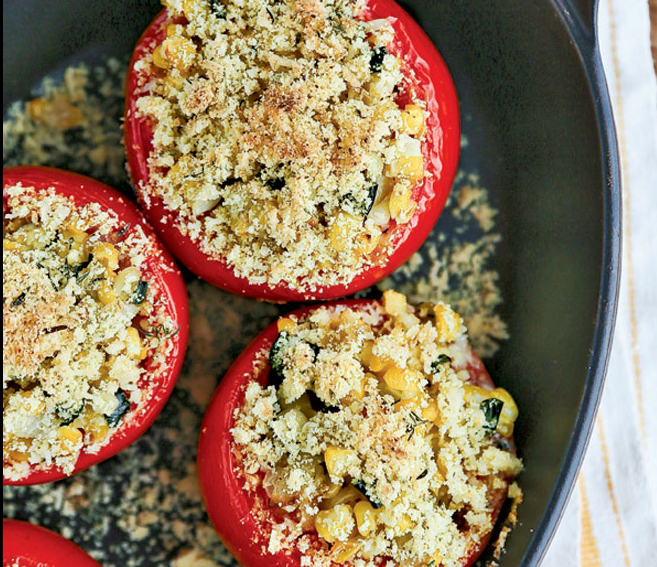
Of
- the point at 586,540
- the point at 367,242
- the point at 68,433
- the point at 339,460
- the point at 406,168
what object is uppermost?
the point at 406,168

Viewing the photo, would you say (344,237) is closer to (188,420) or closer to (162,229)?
(162,229)

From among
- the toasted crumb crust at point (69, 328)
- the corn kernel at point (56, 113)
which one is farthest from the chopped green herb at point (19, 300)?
the corn kernel at point (56, 113)

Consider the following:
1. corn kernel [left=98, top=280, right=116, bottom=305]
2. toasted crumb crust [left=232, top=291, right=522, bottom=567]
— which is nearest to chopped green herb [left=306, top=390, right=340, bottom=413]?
toasted crumb crust [left=232, top=291, right=522, bottom=567]

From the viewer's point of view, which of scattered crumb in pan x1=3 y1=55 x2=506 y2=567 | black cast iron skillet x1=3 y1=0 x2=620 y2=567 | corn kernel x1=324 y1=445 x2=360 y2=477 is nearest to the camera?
corn kernel x1=324 y1=445 x2=360 y2=477

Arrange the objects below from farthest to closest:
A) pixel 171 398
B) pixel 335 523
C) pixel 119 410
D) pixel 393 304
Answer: pixel 171 398
pixel 393 304
pixel 119 410
pixel 335 523

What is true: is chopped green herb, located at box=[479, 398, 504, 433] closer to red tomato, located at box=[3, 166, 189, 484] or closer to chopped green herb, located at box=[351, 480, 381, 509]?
chopped green herb, located at box=[351, 480, 381, 509]

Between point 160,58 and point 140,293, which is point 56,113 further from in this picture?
point 140,293

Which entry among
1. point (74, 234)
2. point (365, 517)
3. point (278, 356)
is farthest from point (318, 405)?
point (74, 234)
